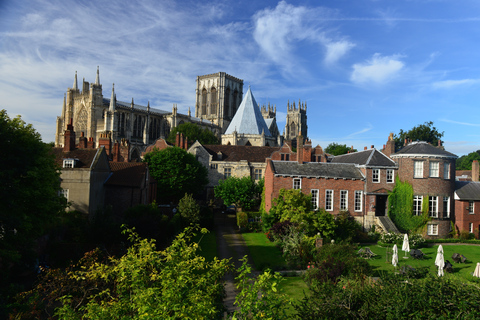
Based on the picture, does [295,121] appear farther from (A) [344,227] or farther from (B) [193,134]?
(A) [344,227]

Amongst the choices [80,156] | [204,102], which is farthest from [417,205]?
[204,102]

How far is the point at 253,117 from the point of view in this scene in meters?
91.2

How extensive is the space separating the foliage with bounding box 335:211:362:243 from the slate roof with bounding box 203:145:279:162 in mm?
28017

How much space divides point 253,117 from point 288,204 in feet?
194

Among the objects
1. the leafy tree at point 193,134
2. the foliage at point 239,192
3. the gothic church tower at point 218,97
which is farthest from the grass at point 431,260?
the gothic church tower at point 218,97

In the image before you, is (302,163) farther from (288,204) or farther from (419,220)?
(419,220)

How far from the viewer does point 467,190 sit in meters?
39.4

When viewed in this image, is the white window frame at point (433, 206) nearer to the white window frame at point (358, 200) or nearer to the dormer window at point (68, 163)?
the white window frame at point (358, 200)

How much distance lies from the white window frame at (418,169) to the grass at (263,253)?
16.7m

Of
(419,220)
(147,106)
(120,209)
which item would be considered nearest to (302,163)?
(419,220)

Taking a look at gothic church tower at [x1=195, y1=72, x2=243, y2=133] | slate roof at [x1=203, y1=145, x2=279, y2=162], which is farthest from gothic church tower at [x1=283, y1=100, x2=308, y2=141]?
slate roof at [x1=203, y1=145, x2=279, y2=162]

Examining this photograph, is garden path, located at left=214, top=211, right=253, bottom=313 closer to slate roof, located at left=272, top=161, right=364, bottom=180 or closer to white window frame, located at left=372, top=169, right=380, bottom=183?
slate roof, located at left=272, top=161, right=364, bottom=180

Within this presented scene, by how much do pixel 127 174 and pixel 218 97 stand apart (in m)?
91.7

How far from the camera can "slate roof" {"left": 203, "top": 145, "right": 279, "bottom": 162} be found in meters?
62.9
